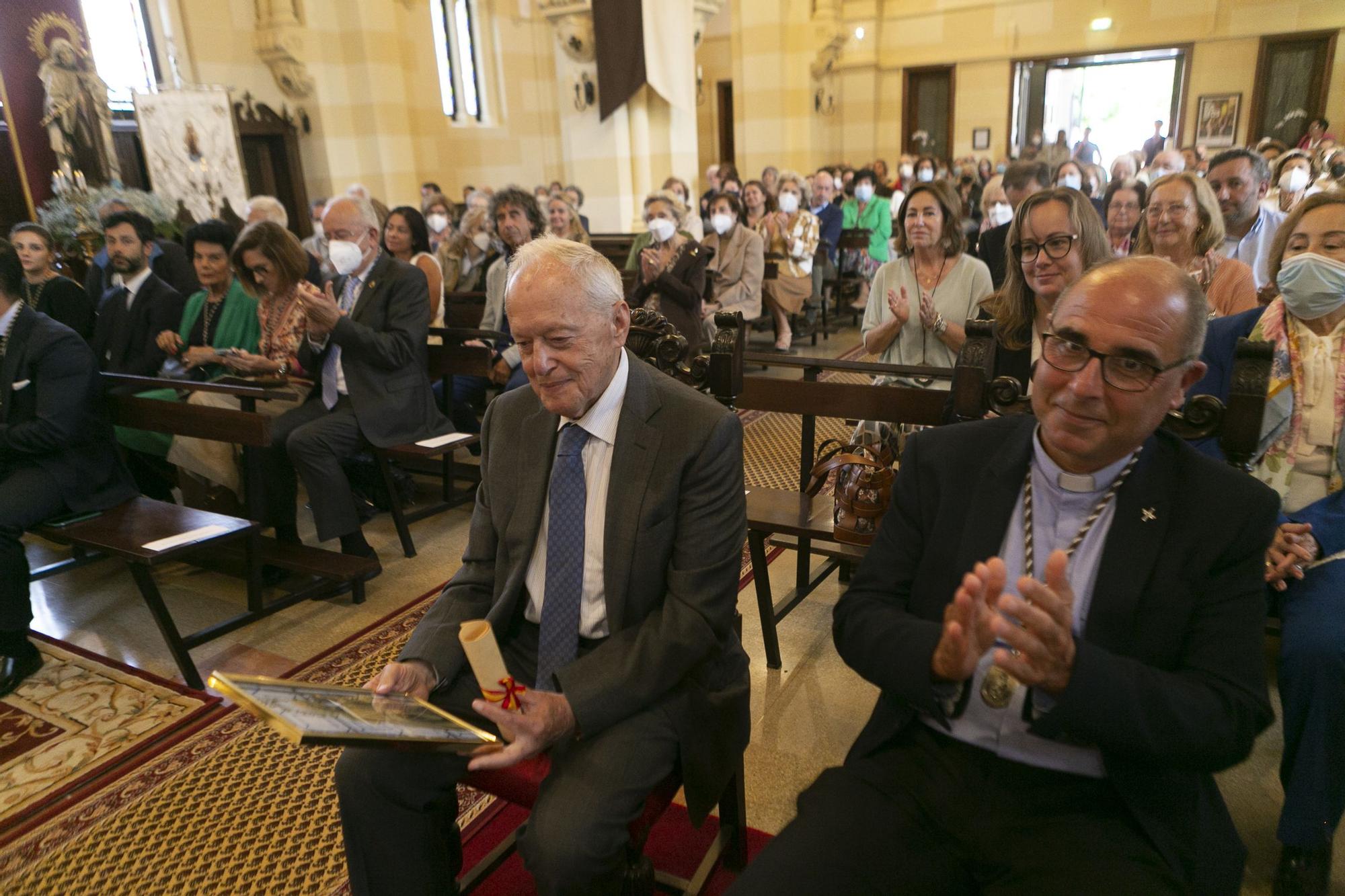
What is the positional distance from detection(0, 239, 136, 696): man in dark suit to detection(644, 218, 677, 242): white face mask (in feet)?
12.4

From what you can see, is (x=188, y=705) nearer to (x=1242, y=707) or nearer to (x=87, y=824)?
(x=87, y=824)

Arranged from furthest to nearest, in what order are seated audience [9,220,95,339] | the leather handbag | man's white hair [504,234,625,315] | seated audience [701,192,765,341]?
seated audience [701,192,765,341], seated audience [9,220,95,339], the leather handbag, man's white hair [504,234,625,315]

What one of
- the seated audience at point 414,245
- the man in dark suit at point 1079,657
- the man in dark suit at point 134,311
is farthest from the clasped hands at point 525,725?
the seated audience at point 414,245

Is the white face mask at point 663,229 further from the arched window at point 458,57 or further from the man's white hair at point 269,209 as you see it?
the arched window at point 458,57

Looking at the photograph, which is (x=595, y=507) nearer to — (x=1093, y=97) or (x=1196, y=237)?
(x=1196, y=237)

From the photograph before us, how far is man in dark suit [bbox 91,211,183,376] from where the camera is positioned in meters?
4.56

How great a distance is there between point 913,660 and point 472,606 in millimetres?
1033

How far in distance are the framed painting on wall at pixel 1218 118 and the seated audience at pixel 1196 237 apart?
16.8 m

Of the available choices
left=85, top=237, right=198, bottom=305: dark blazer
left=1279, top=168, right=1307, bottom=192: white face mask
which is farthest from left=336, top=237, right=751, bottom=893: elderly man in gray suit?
left=1279, top=168, right=1307, bottom=192: white face mask

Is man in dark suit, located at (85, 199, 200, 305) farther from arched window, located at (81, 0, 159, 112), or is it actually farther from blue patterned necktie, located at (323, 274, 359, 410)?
arched window, located at (81, 0, 159, 112)

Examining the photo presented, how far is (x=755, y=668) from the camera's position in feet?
10.0

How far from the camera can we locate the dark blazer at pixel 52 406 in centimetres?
332

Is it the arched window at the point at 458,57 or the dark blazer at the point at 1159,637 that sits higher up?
→ the arched window at the point at 458,57

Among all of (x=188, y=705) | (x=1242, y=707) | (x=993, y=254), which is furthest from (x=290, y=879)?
(x=993, y=254)
